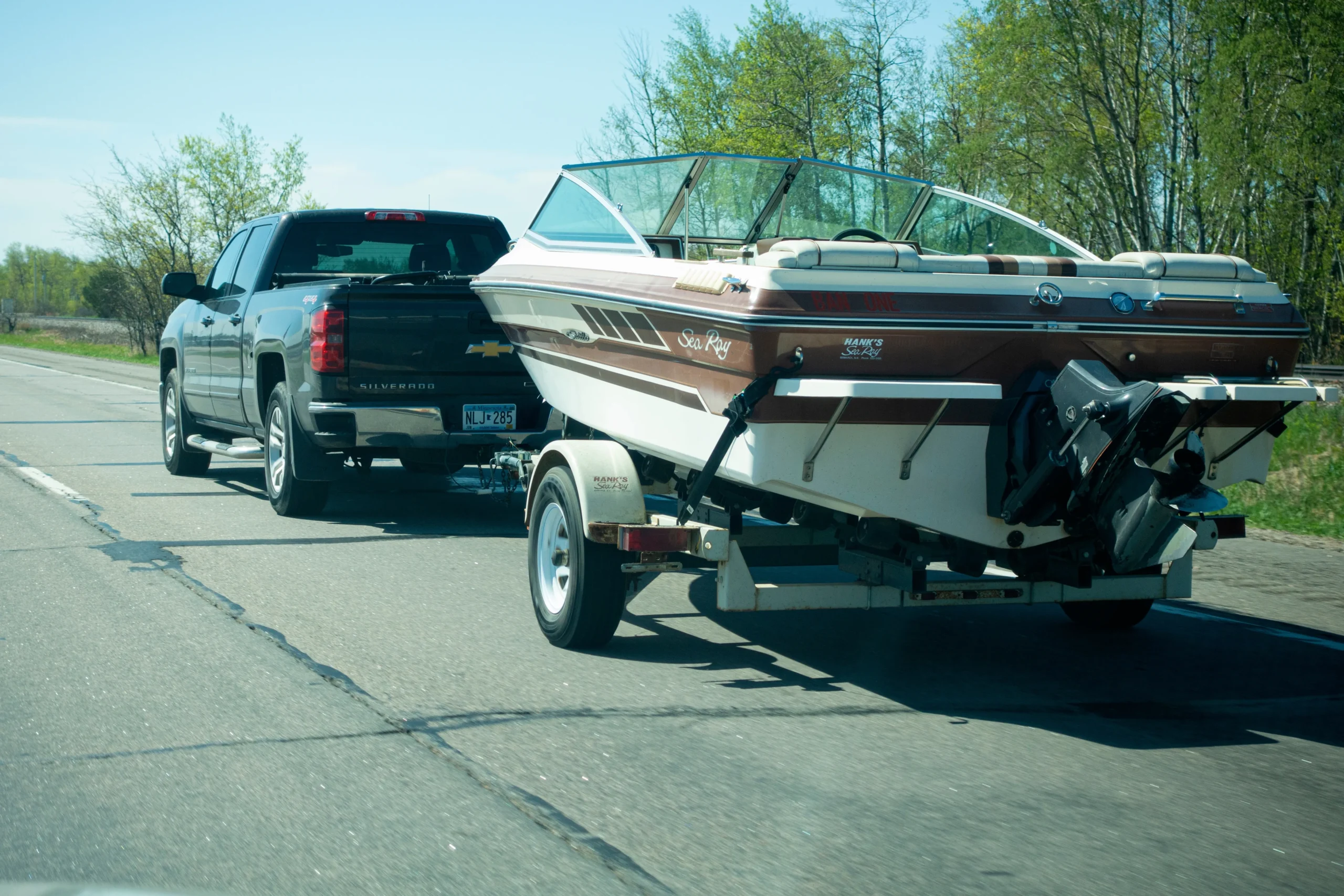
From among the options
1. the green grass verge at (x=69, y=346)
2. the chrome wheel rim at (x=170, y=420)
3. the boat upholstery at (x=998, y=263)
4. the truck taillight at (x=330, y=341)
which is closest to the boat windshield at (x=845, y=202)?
the boat upholstery at (x=998, y=263)

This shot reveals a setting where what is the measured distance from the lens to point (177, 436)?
12.2m

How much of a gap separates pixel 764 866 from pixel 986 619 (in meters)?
3.75

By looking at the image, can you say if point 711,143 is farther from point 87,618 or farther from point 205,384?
point 87,618

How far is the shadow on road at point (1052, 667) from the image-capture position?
503 cm

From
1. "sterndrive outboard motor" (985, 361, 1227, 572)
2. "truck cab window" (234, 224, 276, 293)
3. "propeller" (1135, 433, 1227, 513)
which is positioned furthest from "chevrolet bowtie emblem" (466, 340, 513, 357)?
"propeller" (1135, 433, 1227, 513)

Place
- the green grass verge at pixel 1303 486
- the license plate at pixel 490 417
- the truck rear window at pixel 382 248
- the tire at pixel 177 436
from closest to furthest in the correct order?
the license plate at pixel 490 417
the green grass verge at pixel 1303 486
the truck rear window at pixel 382 248
the tire at pixel 177 436

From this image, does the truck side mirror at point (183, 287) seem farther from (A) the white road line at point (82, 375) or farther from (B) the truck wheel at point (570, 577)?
(A) the white road line at point (82, 375)

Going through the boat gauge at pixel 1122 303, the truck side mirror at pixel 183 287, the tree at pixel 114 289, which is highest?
the tree at pixel 114 289

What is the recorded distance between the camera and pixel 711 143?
39.9 metres

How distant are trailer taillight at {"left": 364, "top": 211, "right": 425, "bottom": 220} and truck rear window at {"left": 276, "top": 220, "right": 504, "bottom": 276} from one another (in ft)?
0.16

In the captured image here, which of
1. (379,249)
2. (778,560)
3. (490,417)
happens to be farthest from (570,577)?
(379,249)

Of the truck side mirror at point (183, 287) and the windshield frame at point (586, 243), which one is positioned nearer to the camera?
the windshield frame at point (586, 243)

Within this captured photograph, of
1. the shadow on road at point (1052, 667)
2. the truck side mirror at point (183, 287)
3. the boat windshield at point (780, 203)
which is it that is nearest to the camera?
the shadow on road at point (1052, 667)

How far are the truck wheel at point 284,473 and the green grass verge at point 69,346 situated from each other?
2962cm
